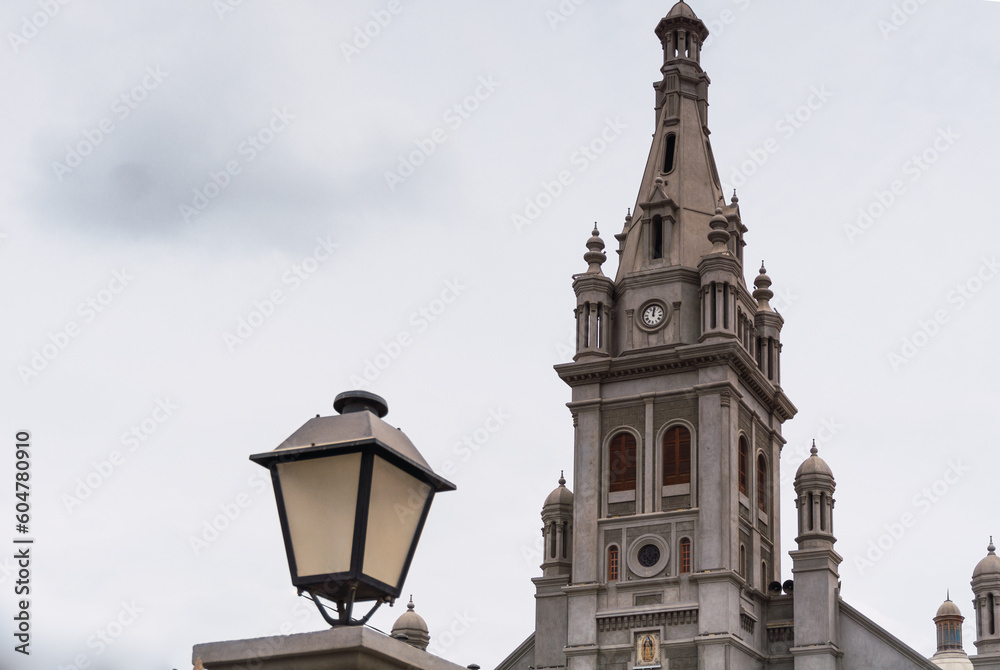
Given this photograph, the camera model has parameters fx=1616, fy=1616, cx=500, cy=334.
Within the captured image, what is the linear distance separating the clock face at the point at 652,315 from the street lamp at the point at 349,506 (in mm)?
47673

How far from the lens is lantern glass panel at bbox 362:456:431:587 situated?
5680 mm

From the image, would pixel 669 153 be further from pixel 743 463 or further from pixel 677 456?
pixel 677 456

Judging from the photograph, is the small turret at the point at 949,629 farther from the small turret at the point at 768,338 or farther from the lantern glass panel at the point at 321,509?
the lantern glass panel at the point at 321,509

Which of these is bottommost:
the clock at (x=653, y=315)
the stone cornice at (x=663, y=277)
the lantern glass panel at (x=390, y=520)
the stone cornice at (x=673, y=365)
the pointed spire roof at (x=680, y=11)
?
the lantern glass panel at (x=390, y=520)

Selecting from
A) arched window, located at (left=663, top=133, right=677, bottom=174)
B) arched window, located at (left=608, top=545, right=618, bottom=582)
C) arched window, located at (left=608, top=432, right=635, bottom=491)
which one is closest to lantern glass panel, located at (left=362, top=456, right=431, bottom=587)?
arched window, located at (left=608, top=545, right=618, bottom=582)

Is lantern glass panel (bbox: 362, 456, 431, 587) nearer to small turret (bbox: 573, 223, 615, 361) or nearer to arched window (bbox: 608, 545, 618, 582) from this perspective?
arched window (bbox: 608, 545, 618, 582)

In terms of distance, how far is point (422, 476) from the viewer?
582 centimetres

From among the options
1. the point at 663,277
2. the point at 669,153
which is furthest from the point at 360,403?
the point at 669,153

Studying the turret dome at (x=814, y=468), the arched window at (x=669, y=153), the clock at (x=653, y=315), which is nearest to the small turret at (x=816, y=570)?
the turret dome at (x=814, y=468)

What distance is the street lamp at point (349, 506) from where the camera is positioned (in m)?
5.64

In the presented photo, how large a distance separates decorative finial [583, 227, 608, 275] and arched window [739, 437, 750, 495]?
297 inches

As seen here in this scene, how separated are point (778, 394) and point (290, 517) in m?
50.8

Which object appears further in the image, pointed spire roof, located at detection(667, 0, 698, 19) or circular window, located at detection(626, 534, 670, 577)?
pointed spire roof, located at detection(667, 0, 698, 19)

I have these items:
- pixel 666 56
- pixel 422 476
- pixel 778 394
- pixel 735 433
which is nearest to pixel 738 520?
pixel 735 433
